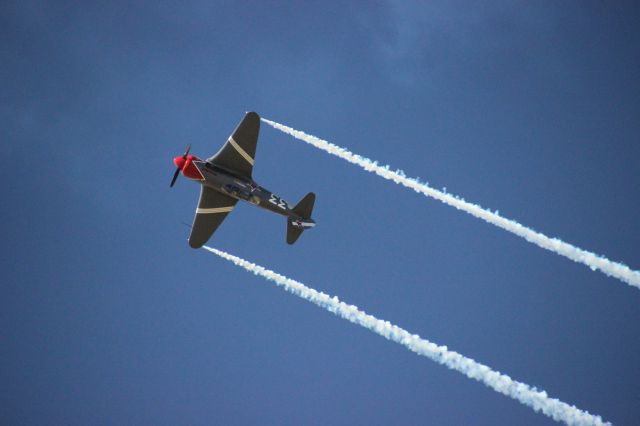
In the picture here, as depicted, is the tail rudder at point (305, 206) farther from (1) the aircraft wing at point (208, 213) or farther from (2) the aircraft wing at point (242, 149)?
(1) the aircraft wing at point (208, 213)

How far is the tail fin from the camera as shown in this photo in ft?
153

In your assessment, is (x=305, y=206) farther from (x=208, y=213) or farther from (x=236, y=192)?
(x=208, y=213)

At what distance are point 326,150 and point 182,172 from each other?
10285mm

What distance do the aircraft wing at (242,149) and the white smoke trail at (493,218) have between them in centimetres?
211

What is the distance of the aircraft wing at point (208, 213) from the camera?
153 ft

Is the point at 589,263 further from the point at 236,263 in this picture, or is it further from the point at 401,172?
the point at 236,263

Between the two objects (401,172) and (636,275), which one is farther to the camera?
(401,172)

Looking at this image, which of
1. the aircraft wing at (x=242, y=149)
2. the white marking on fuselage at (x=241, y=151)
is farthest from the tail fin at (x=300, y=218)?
the white marking on fuselage at (x=241, y=151)

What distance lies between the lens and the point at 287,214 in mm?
46344

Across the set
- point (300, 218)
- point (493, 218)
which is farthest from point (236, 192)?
point (493, 218)

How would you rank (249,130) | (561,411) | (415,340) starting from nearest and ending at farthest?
1. (561,411)
2. (415,340)
3. (249,130)

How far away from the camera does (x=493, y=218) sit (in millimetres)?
41625

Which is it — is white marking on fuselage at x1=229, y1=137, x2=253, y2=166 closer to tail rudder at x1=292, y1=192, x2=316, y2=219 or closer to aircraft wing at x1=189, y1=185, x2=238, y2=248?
aircraft wing at x1=189, y1=185, x2=238, y2=248

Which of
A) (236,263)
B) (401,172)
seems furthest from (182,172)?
(401,172)
